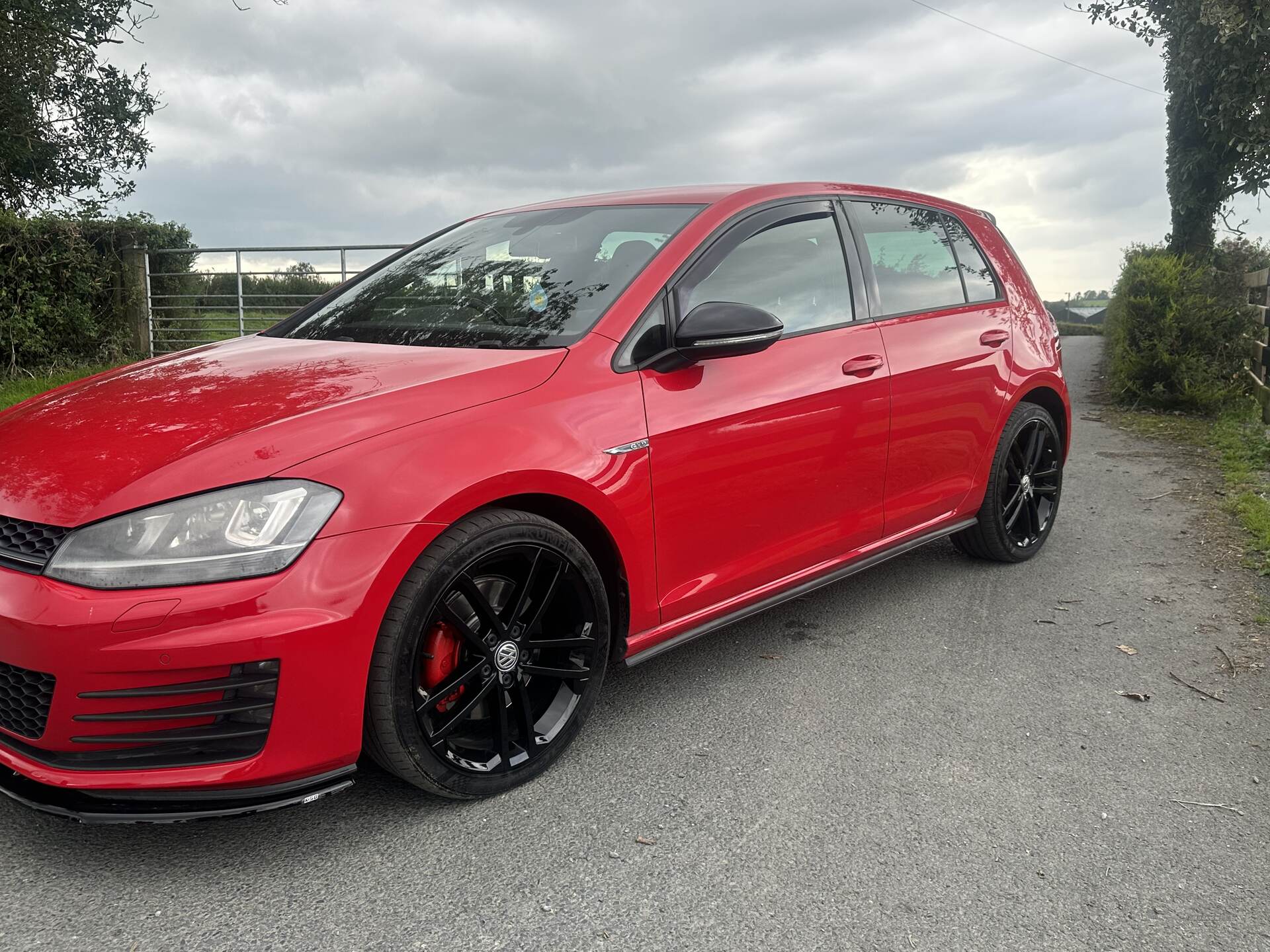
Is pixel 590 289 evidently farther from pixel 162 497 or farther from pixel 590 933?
pixel 590 933

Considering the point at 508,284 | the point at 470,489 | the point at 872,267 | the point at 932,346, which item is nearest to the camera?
the point at 470,489

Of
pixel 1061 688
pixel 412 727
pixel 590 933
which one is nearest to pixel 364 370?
pixel 412 727

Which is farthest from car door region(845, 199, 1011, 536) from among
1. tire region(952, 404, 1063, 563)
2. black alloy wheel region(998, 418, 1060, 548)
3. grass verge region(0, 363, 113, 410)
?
grass verge region(0, 363, 113, 410)

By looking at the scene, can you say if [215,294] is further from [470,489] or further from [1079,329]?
[1079,329]

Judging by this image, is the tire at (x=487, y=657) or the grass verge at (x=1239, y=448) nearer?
the tire at (x=487, y=657)

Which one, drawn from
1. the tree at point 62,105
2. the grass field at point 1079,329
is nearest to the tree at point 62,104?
the tree at point 62,105

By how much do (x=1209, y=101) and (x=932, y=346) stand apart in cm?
1209

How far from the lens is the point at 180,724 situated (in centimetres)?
217

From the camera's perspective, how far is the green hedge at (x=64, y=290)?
35.5 feet

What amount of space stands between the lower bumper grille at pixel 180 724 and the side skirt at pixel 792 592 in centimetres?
117

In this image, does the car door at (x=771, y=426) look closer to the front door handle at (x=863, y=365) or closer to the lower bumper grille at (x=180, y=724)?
the front door handle at (x=863, y=365)

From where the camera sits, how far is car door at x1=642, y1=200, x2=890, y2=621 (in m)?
2.98

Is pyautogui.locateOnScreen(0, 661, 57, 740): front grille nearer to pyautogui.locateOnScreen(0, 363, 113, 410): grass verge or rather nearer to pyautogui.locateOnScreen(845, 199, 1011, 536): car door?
pyautogui.locateOnScreen(845, 199, 1011, 536): car door

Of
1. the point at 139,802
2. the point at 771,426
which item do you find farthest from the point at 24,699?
the point at 771,426
